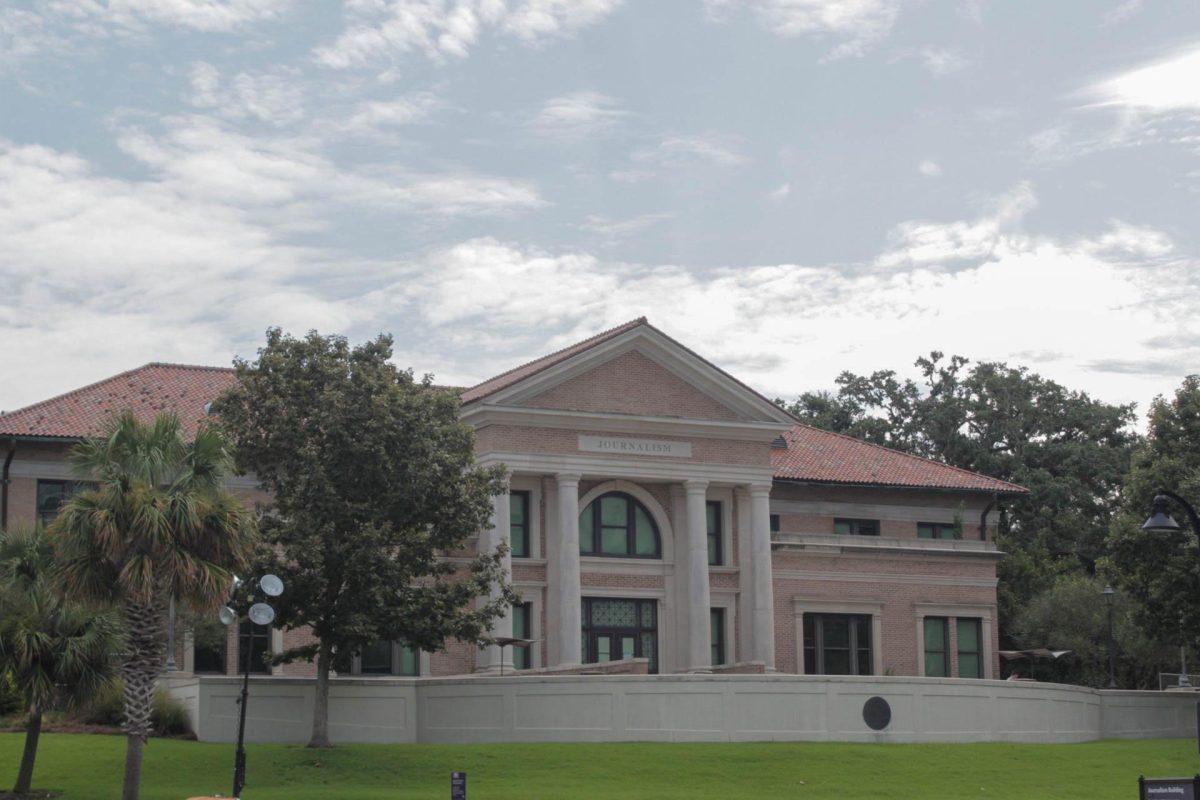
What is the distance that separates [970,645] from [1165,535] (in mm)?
13237

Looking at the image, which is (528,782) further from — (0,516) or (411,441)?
(0,516)

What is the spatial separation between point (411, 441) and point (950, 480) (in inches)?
1147

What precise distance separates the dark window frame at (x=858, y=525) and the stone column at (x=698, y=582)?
29.2 ft

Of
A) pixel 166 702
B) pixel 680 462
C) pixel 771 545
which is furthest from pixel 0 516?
pixel 771 545

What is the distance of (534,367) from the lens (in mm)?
53031

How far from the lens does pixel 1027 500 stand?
7456 cm

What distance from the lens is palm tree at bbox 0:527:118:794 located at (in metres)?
30.8

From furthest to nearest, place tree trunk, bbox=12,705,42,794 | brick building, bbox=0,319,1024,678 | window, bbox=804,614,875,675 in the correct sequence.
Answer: window, bbox=804,614,875,675, brick building, bbox=0,319,1024,678, tree trunk, bbox=12,705,42,794

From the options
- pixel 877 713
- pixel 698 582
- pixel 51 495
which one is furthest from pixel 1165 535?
pixel 51 495

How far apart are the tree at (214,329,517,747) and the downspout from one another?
40.0 ft

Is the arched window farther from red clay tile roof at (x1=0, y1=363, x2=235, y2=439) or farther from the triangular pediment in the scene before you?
red clay tile roof at (x1=0, y1=363, x2=235, y2=439)

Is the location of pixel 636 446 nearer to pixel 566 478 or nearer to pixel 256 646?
pixel 566 478

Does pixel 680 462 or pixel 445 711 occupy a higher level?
pixel 680 462

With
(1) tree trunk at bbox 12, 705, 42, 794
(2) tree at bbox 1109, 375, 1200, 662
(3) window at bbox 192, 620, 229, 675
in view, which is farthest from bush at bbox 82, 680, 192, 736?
(2) tree at bbox 1109, 375, 1200, 662
